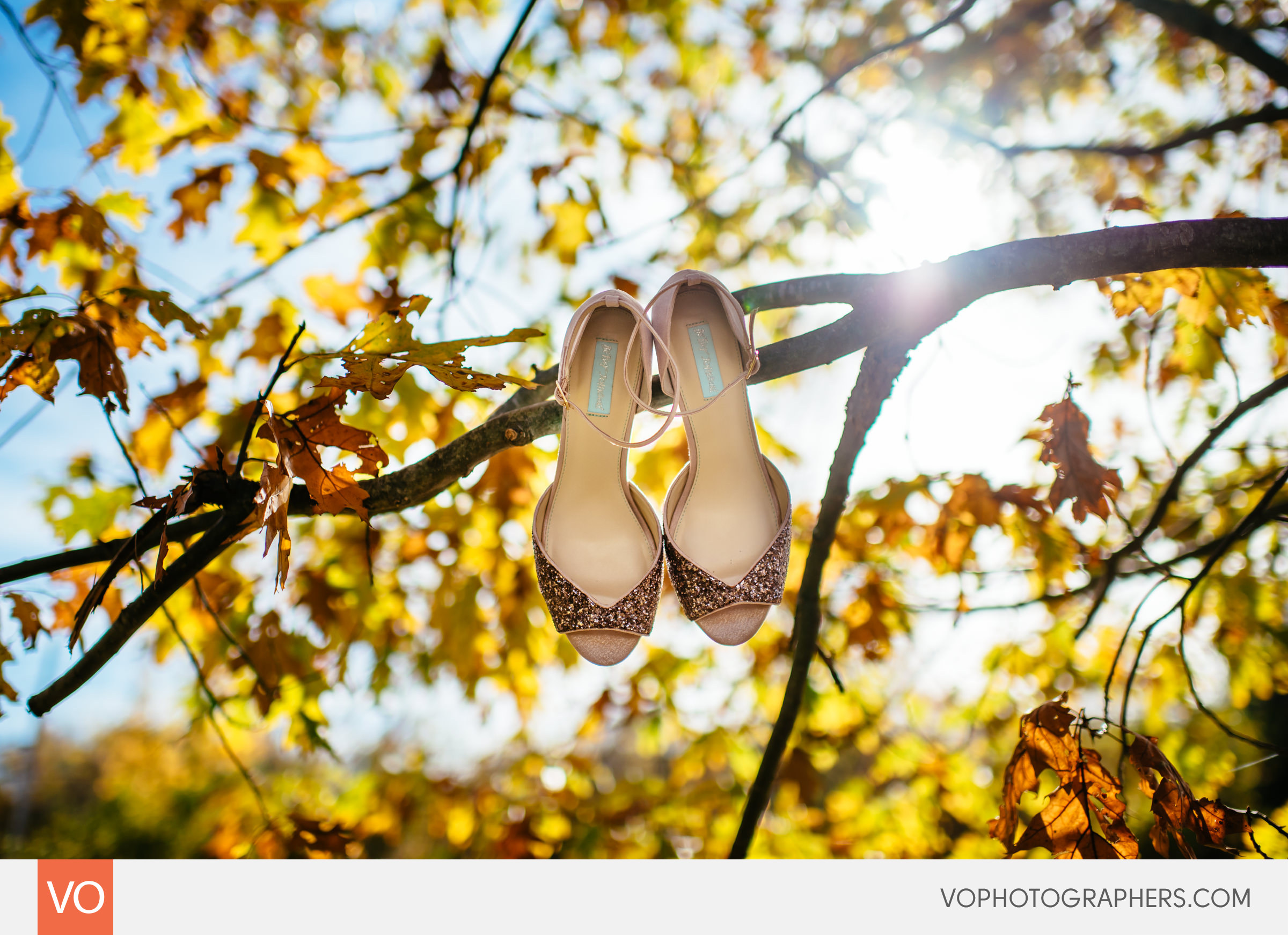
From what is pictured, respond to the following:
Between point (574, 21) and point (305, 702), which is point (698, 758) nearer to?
point (305, 702)

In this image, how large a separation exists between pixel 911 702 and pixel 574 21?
4362 millimetres

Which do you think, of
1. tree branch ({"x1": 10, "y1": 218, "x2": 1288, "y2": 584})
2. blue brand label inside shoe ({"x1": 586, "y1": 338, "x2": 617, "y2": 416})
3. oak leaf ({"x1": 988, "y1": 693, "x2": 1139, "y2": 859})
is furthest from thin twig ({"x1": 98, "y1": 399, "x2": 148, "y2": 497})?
oak leaf ({"x1": 988, "y1": 693, "x2": 1139, "y2": 859})

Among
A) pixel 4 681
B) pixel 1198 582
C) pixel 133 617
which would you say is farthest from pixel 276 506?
pixel 1198 582

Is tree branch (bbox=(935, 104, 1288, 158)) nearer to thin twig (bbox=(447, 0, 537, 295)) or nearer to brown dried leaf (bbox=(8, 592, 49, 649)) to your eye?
thin twig (bbox=(447, 0, 537, 295))

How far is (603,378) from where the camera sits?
1450mm

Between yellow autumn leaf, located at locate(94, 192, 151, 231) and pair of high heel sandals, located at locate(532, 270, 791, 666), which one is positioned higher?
yellow autumn leaf, located at locate(94, 192, 151, 231)

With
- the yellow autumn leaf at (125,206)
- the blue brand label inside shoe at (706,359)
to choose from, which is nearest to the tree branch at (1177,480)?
the blue brand label inside shoe at (706,359)

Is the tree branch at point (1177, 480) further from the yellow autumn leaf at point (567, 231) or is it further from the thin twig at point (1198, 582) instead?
the yellow autumn leaf at point (567, 231)

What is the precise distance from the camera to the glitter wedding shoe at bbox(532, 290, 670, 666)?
1237 millimetres

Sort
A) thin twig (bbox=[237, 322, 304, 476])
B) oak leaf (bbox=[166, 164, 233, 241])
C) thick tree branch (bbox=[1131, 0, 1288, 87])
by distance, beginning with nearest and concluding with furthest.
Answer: thin twig (bbox=[237, 322, 304, 476])
thick tree branch (bbox=[1131, 0, 1288, 87])
oak leaf (bbox=[166, 164, 233, 241])

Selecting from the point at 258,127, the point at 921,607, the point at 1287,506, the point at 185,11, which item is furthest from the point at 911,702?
the point at 185,11
